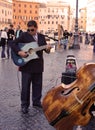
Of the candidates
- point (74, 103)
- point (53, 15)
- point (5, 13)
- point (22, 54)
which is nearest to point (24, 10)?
point (53, 15)

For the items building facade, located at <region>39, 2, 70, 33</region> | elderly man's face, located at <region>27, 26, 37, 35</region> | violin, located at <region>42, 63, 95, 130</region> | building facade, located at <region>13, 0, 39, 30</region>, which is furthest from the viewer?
building facade, located at <region>39, 2, 70, 33</region>

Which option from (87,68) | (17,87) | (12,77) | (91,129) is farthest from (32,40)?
(12,77)


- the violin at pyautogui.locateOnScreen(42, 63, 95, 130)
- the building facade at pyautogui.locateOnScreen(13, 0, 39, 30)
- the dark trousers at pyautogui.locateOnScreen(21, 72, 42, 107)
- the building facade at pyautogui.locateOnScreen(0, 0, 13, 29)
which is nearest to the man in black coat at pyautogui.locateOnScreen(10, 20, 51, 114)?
the dark trousers at pyautogui.locateOnScreen(21, 72, 42, 107)

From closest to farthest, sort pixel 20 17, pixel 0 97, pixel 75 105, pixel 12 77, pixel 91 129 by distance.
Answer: pixel 75 105
pixel 91 129
pixel 0 97
pixel 12 77
pixel 20 17

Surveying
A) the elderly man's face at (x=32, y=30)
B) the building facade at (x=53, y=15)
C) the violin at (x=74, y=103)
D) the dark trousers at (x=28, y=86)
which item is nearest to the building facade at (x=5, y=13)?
the building facade at (x=53, y=15)

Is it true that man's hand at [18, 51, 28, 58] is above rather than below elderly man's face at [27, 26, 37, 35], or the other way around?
below

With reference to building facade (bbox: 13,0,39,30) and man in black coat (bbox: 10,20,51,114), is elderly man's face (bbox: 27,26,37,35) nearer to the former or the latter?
man in black coat (bbox: 10,20,51,114)

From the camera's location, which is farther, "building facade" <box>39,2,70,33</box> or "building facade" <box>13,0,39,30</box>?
"building facade" <box>39,2,70,33</box>

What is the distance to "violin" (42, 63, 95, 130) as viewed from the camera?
399 cm

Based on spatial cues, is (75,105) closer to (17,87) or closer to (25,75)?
(25,75)

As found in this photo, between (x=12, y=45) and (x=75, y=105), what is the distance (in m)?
2.71

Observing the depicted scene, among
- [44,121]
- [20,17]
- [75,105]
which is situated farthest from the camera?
[20,17]

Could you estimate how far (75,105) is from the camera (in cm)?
402

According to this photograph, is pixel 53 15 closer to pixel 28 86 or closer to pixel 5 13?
pixel 5 13
